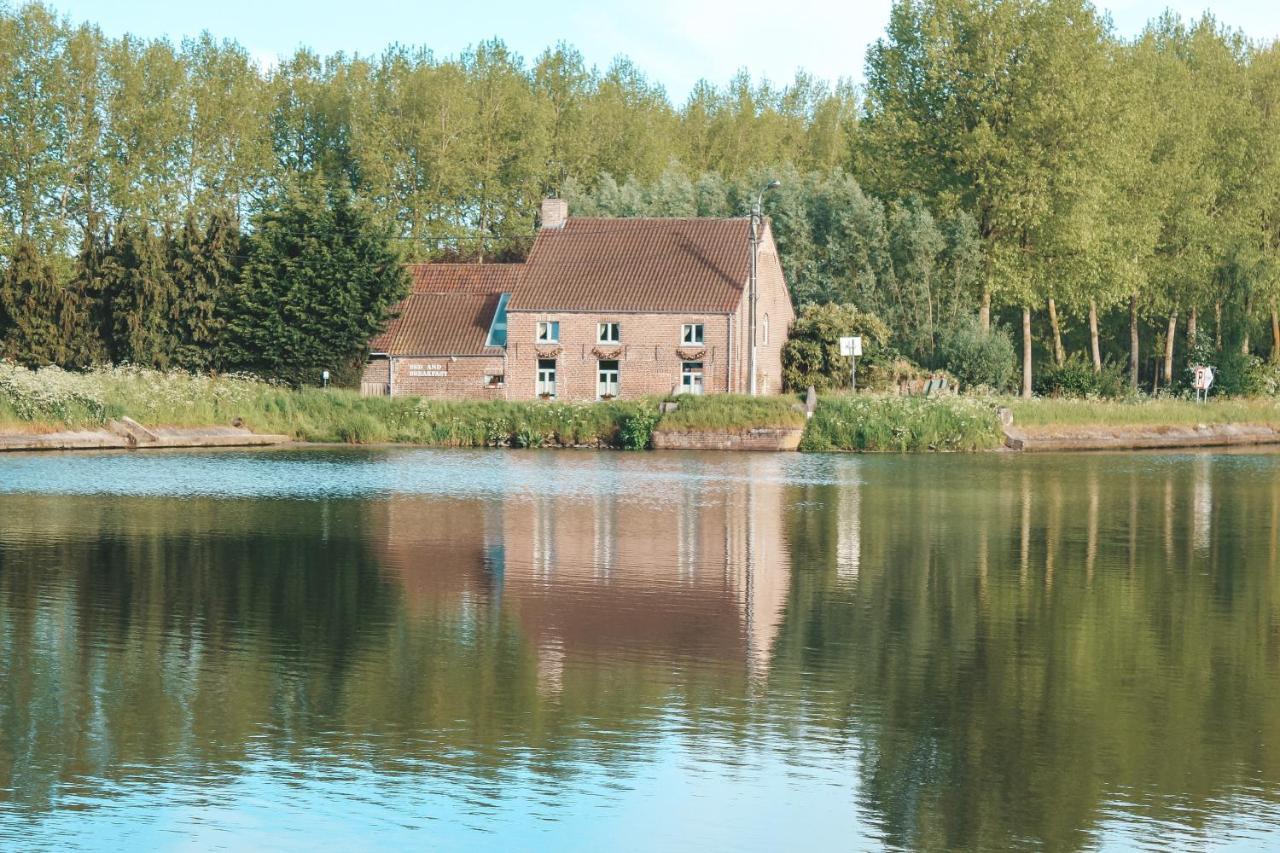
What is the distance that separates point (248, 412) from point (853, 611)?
42.2m

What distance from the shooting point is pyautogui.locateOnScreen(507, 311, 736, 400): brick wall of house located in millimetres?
69188

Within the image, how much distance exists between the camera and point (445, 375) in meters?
72.9

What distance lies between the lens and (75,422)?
50.7 m

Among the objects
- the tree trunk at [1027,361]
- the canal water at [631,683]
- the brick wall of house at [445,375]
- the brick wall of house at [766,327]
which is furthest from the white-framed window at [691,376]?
the canal water at [631,683]

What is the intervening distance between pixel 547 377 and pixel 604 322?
3.56 meters

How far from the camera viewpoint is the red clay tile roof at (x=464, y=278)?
249 ft

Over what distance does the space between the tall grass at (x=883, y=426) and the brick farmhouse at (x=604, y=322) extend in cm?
1309

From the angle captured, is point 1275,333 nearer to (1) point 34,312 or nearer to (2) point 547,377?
(2) point 547,377

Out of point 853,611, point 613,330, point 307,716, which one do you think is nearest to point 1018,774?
point 307,716

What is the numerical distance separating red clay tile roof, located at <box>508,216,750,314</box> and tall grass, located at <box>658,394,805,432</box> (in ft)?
44.6

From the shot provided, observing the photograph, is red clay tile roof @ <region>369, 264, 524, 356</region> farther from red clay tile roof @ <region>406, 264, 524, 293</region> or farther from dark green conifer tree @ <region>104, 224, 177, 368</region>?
dark green conifer tree @ <region>104, 224, 177, 368</region>

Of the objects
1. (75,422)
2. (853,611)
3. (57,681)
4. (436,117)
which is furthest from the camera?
(436,117)

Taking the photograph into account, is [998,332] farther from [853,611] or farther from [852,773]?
[852,773]

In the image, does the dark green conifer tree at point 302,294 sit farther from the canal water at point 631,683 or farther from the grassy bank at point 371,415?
the canal water at point 631,683
